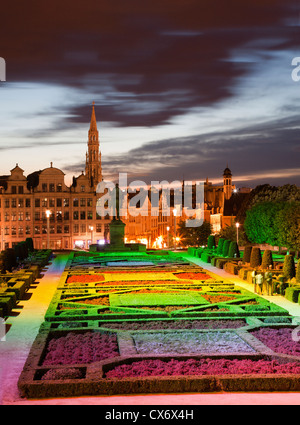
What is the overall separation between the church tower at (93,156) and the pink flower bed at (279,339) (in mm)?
76196

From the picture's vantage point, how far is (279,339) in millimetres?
13914

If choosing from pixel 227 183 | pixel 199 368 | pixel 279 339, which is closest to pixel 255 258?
pixel 279 339

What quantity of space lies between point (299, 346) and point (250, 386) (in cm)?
333

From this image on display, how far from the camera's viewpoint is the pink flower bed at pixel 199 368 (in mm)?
10961

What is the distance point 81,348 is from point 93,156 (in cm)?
8045

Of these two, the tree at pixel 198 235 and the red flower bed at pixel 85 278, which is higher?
the tree at pixel 198 235

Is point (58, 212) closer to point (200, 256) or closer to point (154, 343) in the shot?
point (200, 256)

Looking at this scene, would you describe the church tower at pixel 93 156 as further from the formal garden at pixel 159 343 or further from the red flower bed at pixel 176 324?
the red flower bed at pixel 176 324

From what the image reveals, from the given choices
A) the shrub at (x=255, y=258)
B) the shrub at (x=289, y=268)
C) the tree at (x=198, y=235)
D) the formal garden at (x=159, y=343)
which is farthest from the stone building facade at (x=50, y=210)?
the formal garden at (x=159, y=343)

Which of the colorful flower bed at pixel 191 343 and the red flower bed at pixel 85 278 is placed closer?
the colorful flower bed at pixel 191 343

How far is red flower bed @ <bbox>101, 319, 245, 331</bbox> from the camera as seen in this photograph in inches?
597

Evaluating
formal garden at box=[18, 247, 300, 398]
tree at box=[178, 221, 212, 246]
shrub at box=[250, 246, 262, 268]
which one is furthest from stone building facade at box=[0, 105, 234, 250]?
formal garden at box=[18, 247, 300, 398]
